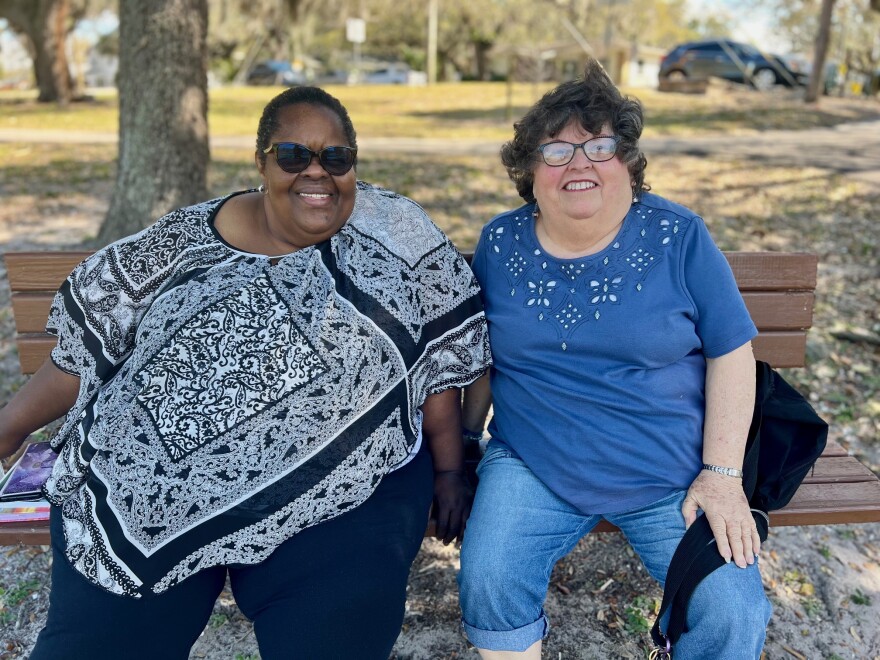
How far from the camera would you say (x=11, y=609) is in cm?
272

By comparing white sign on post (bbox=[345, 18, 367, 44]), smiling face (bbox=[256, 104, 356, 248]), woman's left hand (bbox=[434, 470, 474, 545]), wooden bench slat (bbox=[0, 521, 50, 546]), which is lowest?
wooden bench slat (bbox=[0, 521, 50, 546])

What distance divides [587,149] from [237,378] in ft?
3.84

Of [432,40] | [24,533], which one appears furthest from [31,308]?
[432,40]

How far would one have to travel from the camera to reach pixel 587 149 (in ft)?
7.34

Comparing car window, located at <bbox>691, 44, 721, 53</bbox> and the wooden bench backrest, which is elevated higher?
car window, located at <bbox>691, 44, 721, 53</bbox>

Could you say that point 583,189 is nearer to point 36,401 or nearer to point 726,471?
point 726,471

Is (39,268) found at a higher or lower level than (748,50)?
lower

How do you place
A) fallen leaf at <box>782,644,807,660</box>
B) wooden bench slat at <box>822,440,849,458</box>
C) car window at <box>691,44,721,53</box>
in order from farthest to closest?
car window at <box>691,44,721,53</box>, wooden bench slat at <box>822,440,849,458</box>, fallen leaf at <box>782,644,807,660</box>

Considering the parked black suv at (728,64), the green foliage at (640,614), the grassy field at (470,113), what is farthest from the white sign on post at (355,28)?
the green foliage at (640,614)

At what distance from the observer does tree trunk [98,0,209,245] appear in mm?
4586

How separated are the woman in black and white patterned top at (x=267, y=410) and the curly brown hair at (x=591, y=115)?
0.43 meters

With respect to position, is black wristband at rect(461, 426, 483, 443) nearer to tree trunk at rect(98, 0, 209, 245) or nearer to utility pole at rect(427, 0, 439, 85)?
tree trunk at rect(98, 0, 209, 245)

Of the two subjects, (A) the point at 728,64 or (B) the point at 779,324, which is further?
(A) the point at 728,64

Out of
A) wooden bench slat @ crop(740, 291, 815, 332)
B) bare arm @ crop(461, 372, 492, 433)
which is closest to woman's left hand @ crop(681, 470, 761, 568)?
bare arm @ crop(461, 372, 492, 433)
